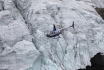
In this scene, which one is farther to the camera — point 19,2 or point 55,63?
point 19,2

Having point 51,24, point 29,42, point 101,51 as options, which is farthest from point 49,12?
point 101,51

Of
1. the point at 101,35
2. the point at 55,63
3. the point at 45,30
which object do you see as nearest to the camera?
the point at 55,63

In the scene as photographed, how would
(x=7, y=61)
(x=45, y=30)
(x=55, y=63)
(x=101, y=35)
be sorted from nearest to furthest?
(x=7, y=61)
(x=55, y=63)
(x=45, y=30)
(x=101, y=35)

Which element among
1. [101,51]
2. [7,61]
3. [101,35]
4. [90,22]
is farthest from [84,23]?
[7,61]

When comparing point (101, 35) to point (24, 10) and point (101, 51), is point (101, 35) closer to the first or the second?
point (101, 51)

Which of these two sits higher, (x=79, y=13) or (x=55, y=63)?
(x=79, y=13)

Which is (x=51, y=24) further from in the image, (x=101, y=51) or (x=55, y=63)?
(x=101, y=51)
